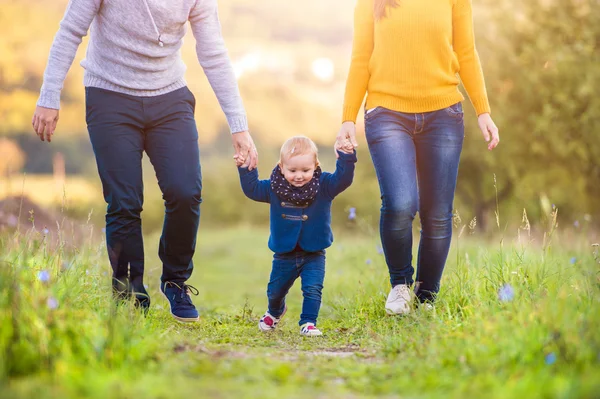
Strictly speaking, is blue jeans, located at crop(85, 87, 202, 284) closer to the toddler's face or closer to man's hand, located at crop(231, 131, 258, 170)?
man's hand, located at crop(231, 131, 258, 170)

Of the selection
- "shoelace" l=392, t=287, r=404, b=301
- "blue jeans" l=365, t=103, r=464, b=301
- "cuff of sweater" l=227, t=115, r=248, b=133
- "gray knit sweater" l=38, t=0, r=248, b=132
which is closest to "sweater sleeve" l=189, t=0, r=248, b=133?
"cuff of sweater" l=227, t=115, r=248, b=133

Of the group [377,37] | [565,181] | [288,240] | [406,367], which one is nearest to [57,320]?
[406,367]

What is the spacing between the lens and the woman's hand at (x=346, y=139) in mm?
3934

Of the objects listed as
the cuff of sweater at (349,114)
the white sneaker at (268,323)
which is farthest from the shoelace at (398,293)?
the cuff of sweater at (349,114)

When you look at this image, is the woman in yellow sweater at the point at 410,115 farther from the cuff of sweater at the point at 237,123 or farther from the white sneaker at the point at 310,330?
the cuff of sweater at the point at 237,123

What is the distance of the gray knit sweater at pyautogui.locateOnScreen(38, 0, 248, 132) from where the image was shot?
3707 millimetres

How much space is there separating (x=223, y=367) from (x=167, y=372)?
0.26 m

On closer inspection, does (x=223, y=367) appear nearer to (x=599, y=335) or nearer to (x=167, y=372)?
(x=167, y=372)

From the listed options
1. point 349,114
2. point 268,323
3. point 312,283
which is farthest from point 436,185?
point 268,323

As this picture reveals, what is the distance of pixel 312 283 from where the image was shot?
4113mm

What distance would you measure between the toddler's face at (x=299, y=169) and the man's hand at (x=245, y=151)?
0.20 m

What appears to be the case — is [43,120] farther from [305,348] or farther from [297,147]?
[305,348]

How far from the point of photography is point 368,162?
19844 millimetres

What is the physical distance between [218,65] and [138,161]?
789 millimetres
